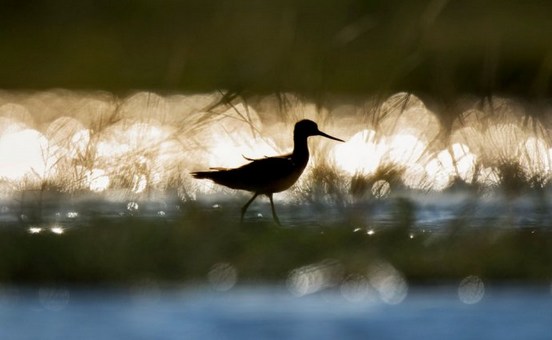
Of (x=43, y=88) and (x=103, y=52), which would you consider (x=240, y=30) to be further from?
(x=43, y=88)

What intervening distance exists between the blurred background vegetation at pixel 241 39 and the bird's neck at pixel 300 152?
7.58m

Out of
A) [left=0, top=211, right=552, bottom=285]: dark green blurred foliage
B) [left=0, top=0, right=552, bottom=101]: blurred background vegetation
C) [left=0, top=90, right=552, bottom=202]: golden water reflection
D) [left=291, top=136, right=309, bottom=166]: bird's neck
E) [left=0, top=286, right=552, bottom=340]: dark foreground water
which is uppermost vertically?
[left=0, top=0, right=552, bottom=101]: blurred background vegetation

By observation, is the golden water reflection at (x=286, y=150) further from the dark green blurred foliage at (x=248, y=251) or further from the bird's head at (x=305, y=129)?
the bird's head at (x=305, y=129)

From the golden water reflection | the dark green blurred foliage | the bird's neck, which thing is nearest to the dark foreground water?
the dark green blurred foliage

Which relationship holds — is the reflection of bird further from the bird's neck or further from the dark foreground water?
the dark foreground water

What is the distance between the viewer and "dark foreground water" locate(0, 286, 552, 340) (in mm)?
8664

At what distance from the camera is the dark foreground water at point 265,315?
866cm

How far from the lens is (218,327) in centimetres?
876

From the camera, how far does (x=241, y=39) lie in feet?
62.3

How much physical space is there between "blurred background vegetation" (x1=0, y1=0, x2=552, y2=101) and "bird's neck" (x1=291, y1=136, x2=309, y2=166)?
758 cm

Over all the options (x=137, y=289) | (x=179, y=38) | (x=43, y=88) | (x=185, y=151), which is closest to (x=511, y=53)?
(x=179, y=38)

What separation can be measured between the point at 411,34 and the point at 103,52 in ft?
16.3

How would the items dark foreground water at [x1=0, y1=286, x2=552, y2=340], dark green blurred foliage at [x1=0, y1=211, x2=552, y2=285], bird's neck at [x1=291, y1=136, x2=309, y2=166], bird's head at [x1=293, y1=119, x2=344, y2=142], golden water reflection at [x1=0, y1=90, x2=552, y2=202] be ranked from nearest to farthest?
bird's neck at [x1=291, y1=136, x2=309, y2=166] → bird's head at [x1=293, y1=119, x2=344, y2=142] → dark foreground water at [x1=0, y1=286, x2=552, y2=340] → dark green blurred foliage at [x1=0, y1=211, x2=552, y2=285] → golden water reflection at [x1=0, y1=90, x2=552, y2=202]

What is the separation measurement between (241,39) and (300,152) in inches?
436
